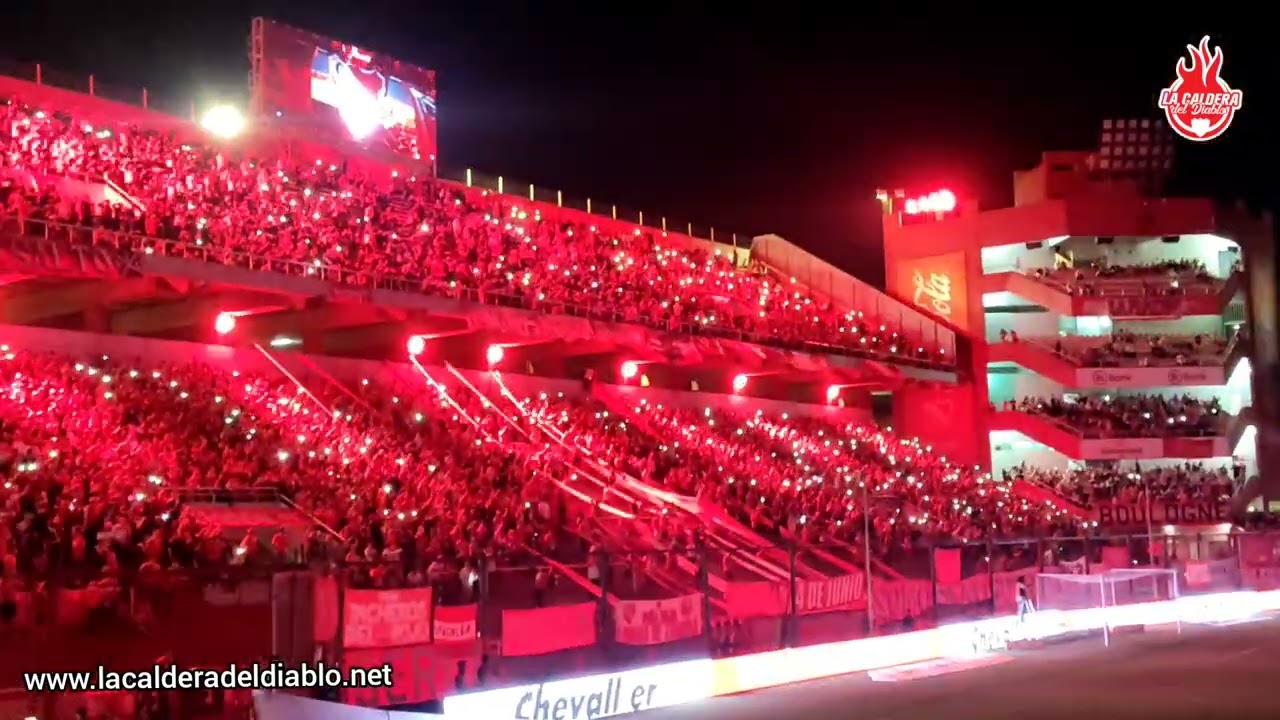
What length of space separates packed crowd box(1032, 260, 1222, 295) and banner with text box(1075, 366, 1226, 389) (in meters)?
3.29

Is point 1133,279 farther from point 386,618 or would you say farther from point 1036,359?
point 386,618

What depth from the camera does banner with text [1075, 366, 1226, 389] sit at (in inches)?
2030

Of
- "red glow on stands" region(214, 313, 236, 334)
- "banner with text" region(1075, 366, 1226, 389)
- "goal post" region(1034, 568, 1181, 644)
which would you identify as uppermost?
"red glow on stands" region(214, 313, 236, 334)

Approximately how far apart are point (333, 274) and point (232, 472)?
7717 millimetres

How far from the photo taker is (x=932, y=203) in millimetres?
55344

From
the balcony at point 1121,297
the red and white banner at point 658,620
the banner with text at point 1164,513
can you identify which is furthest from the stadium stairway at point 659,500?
the balcony at point 1121,297

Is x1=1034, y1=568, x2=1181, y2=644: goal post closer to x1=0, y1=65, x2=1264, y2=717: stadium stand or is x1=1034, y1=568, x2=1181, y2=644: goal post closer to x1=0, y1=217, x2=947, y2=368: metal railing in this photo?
x1=0, y1=65, x2=1264, y2=717: stadium stand

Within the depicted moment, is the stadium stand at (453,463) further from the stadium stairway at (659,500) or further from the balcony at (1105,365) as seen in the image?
the balcony at (1105,365)

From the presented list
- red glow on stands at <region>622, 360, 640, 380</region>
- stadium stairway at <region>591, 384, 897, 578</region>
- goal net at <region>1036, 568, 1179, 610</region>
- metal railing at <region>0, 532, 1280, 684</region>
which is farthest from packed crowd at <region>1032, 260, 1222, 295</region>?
stadium stairway at <region>591, 384, 897, 578</region>

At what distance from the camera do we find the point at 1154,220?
54.0 m

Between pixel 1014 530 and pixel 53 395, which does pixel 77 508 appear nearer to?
pixel 53 395

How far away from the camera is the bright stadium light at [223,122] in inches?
1394

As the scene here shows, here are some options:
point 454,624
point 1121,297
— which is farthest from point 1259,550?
point 454,624

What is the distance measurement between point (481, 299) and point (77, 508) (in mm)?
16116
